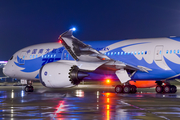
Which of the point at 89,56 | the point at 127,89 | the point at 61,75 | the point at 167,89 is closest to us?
the point at 61,75

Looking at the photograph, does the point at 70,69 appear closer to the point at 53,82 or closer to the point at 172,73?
the point at 53,82

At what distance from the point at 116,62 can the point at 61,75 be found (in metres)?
3.88

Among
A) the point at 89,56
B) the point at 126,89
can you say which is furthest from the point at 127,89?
the point at 89,56

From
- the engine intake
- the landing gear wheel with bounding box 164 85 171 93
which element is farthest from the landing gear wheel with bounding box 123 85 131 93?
the engine intake

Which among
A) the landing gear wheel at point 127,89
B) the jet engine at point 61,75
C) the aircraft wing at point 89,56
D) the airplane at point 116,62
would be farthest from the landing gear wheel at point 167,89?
the jet engine at point 61,75

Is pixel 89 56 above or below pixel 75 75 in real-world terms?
above

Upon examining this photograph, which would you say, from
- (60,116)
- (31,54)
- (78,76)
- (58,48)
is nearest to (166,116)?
(60,116)

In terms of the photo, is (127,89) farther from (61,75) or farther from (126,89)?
(61,75)

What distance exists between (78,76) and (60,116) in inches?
363

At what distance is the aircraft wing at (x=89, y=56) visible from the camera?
2023 cm

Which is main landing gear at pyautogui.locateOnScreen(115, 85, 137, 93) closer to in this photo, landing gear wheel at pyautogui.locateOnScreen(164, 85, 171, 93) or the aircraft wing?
the aircraft wing

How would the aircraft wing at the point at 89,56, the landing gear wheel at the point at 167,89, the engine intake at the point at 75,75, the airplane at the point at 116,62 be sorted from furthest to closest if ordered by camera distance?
1. the landing gear wheel at the point at 167,89
2. the aircraft wing at the point at 89,56
3. the airplane at the point at 116,62
4. the engine intake at the point at 75,75

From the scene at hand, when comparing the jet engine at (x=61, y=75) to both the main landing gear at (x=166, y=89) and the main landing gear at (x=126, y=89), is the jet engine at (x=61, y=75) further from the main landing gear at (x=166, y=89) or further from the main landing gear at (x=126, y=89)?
the main landing gear at (x=166, y=89)

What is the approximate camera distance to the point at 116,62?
20875mm
